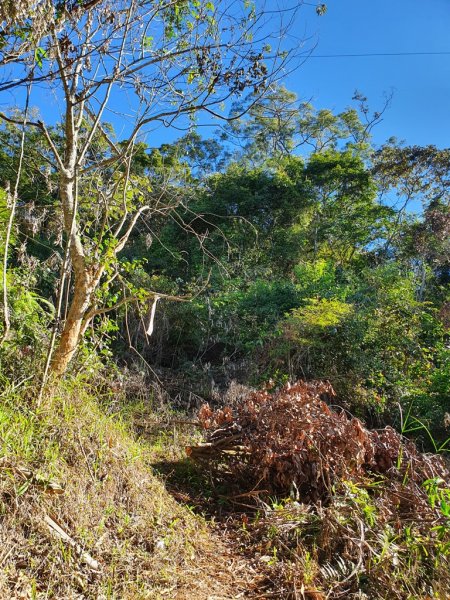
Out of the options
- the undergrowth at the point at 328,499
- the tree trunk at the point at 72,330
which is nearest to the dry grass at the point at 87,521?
the tree trunk at the point at 72,330

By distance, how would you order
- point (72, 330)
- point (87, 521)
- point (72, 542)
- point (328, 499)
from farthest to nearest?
point (72, 330)
point (328, 499)
point (87, 521)
point (72, 542)

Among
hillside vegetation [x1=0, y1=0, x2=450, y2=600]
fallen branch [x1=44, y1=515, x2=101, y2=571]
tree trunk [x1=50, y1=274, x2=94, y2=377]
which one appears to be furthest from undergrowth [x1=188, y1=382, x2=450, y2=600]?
tree trunk [x1=50, y1=274, x2=94, y2=377]

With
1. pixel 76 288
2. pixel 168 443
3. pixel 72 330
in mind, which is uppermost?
pixel 76 288

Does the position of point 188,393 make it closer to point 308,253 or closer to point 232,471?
point 232,471

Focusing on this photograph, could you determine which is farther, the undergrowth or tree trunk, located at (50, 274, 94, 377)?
tree trunk, located at (50, 274, 94, 377)

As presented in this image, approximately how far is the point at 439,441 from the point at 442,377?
830 mm

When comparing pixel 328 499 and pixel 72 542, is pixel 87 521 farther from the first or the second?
pixel 328 499

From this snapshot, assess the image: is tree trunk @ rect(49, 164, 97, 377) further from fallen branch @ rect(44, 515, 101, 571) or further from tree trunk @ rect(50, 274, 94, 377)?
fallen branch @ rect(44, 515, 101, 571)

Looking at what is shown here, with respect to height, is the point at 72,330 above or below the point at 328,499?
above

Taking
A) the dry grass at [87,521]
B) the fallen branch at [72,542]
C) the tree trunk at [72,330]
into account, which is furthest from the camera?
the tree trunk at [72,330]

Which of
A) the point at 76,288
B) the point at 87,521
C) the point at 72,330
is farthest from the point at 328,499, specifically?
the point at 76,288

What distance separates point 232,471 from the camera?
11.1ft

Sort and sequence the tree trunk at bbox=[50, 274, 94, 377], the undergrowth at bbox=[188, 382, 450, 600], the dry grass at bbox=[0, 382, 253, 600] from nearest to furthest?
the dry grass at bbox=[0, 382, 253, 600], the undergrowth at bbox=[188, 382, 450, 600], the tree trunk at bbox=[50, 274, 94, 377]

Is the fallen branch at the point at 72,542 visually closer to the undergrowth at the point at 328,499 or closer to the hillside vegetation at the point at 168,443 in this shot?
the hillside vegetation at the point at 168,443
